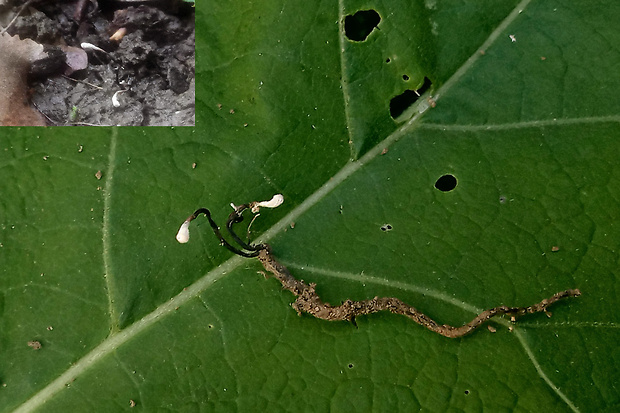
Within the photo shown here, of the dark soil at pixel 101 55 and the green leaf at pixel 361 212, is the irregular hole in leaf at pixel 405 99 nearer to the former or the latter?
the green leaf at pixel 361 212

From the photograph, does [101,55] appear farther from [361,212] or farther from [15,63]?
[361,212]

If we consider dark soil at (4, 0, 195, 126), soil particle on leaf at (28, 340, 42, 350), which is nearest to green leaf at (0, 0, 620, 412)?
soil particle on leaf at (28, 340, 42, 350)

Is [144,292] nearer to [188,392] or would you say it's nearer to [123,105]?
[188,392]

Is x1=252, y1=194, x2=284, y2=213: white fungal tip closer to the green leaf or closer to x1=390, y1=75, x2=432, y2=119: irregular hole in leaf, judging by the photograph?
the green leaf

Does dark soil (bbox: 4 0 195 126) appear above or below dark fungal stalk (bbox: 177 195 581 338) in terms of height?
above

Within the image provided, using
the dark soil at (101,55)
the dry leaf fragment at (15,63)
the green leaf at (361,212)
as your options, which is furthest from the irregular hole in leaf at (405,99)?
the dry leaf fragment at (15,63)

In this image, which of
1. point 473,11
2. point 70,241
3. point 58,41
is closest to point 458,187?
point 473,11
